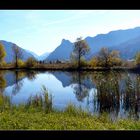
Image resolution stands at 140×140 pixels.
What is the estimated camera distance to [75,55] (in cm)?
4781

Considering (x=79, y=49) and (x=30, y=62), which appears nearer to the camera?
(x=30, y=62)

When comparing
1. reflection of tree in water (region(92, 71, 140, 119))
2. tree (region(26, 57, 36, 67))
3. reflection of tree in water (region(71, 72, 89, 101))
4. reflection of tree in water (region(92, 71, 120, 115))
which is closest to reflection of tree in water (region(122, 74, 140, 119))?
reflection of tree in water (region(92, 71, 140, 119))

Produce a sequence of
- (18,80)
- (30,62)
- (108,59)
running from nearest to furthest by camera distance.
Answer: (18,80), (108,59), (30,62)

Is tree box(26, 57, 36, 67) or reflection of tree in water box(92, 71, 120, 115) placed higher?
tree box(26, 57, 36, 67)

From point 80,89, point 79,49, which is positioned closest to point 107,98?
point 80,89

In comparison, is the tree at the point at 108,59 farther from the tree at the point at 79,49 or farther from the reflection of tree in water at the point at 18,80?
the reflection of tree in water at the point at 18,80

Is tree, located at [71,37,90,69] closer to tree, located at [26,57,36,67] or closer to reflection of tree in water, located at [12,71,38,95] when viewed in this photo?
tree, located at [26,57,36,67]

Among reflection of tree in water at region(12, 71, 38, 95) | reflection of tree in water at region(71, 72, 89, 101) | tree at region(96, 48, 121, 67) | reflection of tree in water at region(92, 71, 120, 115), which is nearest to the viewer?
reflection of tree in water at region(92, 71, 120, 115)

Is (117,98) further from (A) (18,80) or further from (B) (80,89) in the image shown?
(A) (18,80)

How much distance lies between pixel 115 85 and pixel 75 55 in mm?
35473

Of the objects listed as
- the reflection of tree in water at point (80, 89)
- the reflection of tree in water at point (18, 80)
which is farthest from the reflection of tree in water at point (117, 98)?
the reflection of tree in water at point (18, 80)

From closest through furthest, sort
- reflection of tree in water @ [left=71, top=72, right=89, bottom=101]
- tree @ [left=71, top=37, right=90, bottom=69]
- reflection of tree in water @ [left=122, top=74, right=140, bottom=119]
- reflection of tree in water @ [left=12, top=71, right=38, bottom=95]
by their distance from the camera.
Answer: reflection of tree in water @ [left=122, top=74, right=140, bottom=119] → reflection of tree in water @ [left=71, top=72, right=89, bottom=101] → reflection of tree in water @ [left=12, top=71, right=38, bottom=95] → tree @ [left=71, top=37, right=90, bottom=69]
